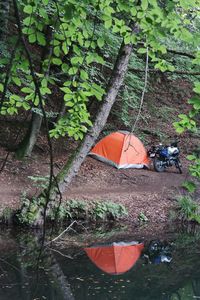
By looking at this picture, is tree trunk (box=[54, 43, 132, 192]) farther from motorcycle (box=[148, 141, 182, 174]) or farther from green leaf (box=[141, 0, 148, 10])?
green leaf (box=[141, 0, 148, 10])

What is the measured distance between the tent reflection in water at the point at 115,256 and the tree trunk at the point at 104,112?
73.6 inches

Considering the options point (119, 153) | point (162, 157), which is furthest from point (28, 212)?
point (162, 157)

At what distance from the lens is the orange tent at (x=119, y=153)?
15.3 m

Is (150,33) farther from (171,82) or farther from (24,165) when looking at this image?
(171,82)

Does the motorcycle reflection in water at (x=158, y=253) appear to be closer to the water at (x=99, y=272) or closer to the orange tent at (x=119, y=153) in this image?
the water at (x=99, y=272)

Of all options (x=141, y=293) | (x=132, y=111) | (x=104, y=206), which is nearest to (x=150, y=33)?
(x=141, y=293)

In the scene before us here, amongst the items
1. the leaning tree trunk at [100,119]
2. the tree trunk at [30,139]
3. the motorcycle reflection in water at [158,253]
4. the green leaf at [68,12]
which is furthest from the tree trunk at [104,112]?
the green leaf at [68,12]

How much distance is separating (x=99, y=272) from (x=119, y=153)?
6760 millimetres

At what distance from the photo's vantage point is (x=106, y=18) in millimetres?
3430

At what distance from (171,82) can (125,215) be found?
40.3 ft

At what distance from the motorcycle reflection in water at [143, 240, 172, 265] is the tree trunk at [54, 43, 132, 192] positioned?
106 inches

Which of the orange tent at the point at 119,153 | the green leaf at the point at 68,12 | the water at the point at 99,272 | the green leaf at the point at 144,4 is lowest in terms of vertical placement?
the water at the point at 99,272

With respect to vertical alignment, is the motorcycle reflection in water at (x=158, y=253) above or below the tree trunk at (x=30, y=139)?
below

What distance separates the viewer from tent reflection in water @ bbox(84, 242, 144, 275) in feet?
31.0
